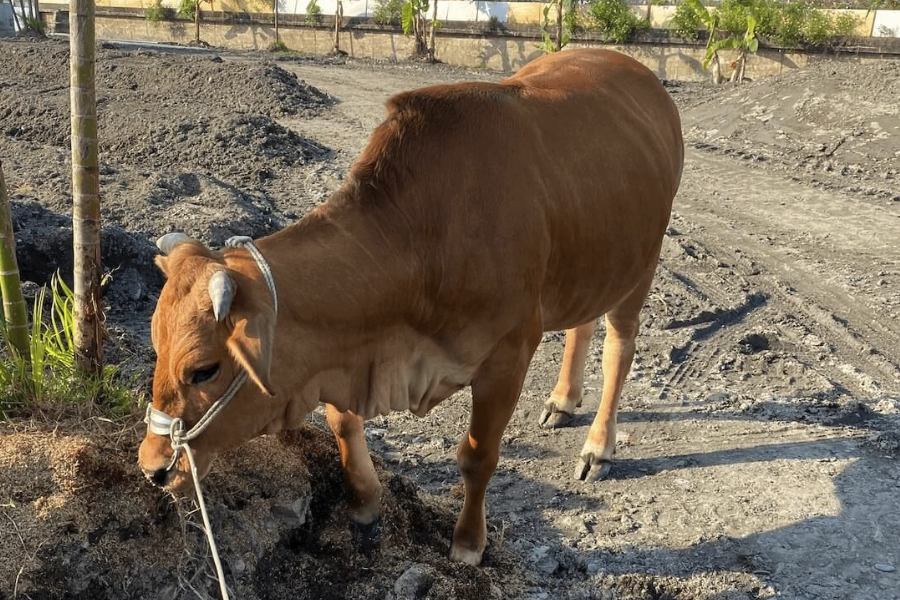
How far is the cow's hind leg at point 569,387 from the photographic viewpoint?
16.8 ft

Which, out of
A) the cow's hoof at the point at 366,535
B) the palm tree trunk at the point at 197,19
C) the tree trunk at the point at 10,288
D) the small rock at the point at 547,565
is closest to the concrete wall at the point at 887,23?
the palm tree trunk at the point at 197,19

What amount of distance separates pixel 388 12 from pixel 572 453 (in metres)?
25.5

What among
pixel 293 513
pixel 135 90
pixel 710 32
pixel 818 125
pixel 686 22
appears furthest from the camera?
pixel 686 22

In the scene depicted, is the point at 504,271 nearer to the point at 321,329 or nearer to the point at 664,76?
the point at 321,329

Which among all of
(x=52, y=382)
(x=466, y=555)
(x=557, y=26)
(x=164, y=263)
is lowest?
(x=466, y=555)

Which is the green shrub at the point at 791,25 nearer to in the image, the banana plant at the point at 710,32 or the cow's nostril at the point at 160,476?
the banana plant at the point at 710,32

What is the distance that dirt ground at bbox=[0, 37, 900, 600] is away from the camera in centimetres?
321

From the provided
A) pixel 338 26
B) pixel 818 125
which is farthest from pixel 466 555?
pixel 338 26

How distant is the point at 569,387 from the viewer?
5.14 m

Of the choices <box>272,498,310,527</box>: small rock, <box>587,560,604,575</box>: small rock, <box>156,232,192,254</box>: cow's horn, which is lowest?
<box>587,560,604,575</box>: small rock

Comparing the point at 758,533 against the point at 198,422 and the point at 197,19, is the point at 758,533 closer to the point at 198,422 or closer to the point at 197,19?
the point at 198,422

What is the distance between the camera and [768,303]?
22.7 feet

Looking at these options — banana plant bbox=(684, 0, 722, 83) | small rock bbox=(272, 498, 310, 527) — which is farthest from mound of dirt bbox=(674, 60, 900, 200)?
small rock bbox=(272, 498, 310, 527)

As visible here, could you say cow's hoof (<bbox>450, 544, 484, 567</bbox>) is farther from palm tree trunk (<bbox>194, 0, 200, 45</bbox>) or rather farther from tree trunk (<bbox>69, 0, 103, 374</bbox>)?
palm tree trunk (<bbox>194, 0, 200, 45</bbox>)
